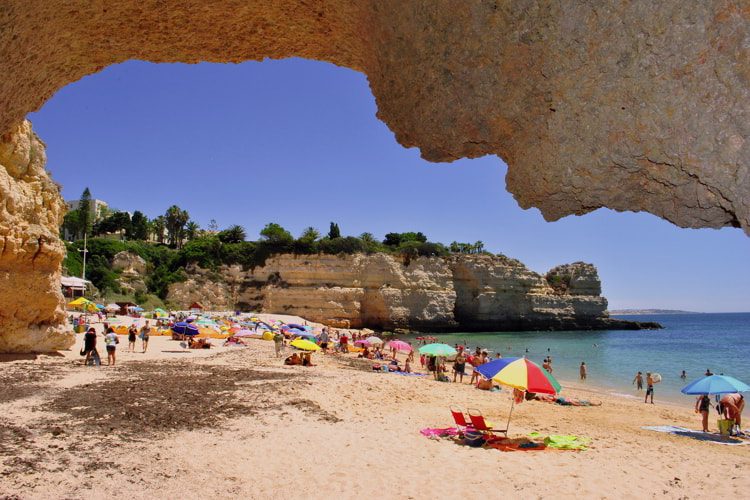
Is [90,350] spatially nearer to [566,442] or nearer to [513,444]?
[513,444]

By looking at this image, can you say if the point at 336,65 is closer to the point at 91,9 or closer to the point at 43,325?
the point at 91,9

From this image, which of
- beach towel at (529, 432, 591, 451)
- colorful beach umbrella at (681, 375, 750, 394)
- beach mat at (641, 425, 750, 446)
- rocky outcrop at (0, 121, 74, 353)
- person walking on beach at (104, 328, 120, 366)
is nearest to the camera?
beach towel at (529, 432, 591, 451)

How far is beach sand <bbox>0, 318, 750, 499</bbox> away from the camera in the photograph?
614 cm

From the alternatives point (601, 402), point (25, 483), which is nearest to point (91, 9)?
point (25, 483)

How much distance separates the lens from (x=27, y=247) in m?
11.5

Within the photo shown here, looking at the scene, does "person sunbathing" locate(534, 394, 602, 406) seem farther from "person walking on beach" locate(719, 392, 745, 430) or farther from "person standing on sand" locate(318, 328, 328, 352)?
"person standing on sand" locate(318, 328, 328, 352)

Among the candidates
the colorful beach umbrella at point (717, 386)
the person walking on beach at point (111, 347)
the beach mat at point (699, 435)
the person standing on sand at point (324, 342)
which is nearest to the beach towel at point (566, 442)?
the beach mat at point (699, 435)

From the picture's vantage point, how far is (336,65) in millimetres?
3891

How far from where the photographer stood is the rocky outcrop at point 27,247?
37.0ft

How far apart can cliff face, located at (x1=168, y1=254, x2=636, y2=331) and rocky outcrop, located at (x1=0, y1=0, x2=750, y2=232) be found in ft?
128

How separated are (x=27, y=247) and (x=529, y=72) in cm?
1280

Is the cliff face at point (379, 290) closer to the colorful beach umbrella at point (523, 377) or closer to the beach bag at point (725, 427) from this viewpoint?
the beach bag at point (725, 427)

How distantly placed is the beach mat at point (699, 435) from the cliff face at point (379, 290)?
3080 cm

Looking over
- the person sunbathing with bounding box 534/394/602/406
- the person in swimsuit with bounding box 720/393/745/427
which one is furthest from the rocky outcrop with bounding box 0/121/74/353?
the person in swimsuit with bounding box 720/393/745/427
